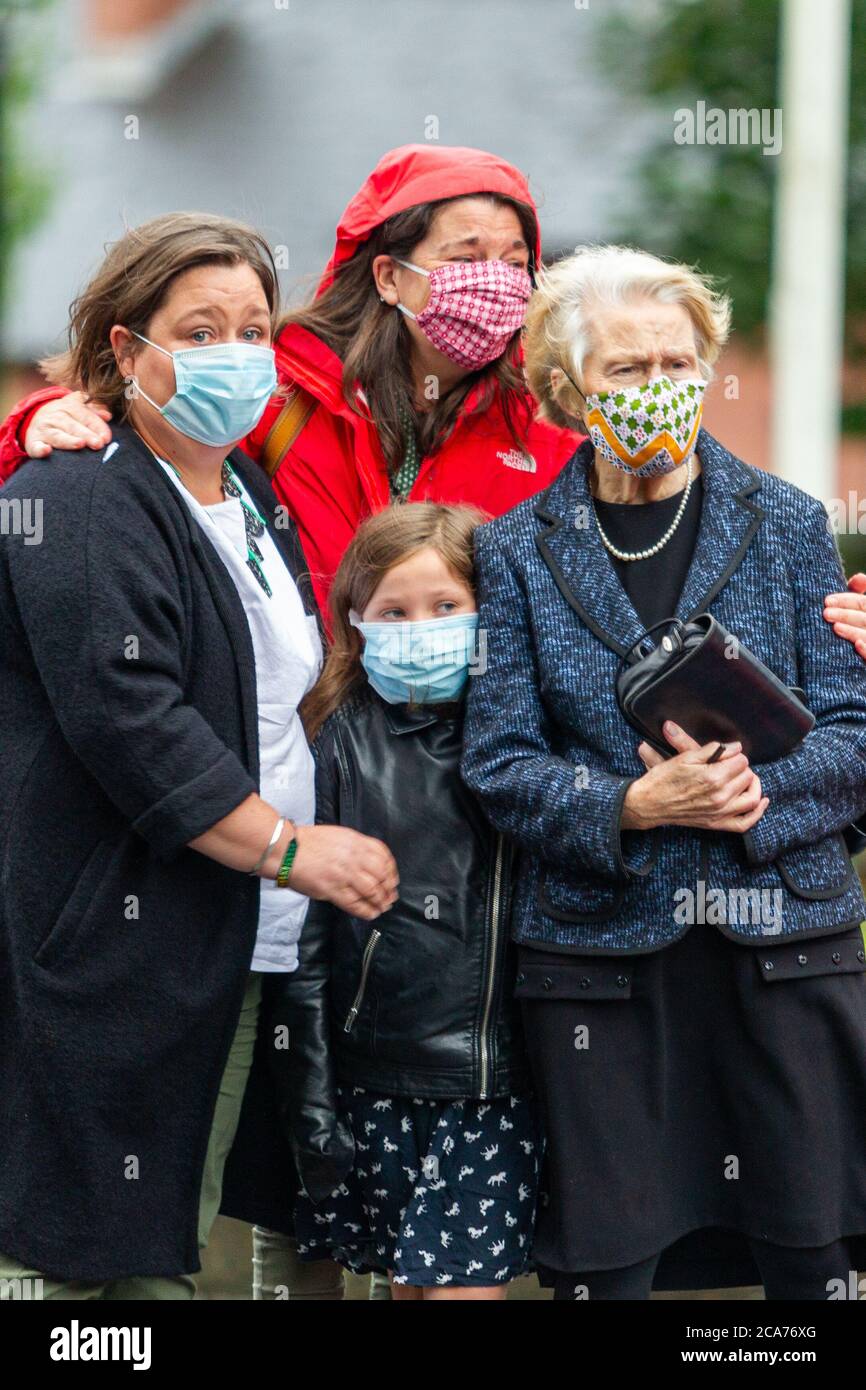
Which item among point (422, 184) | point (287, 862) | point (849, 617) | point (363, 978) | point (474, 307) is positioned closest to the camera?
point (287, 862)

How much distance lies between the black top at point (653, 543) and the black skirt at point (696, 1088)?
570 millimetres

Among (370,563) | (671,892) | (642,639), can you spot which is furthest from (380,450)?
(671,892)

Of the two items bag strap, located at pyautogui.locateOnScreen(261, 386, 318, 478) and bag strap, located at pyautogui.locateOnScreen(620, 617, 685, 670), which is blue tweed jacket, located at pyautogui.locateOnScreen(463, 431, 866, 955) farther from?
bag strap, located at pyautogui.locateOnScreen(261, 386, 318, 478)

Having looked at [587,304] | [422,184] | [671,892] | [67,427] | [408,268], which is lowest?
[671,892]

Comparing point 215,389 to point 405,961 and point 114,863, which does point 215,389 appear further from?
point 405,961

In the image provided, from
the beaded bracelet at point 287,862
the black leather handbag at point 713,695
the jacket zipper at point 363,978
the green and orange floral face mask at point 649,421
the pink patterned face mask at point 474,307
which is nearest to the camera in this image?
the black leather handbag at point 713,695

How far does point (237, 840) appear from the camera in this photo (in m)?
3.00

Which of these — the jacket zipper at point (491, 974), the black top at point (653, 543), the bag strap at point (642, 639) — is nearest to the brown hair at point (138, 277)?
the black top at point (653, 543)

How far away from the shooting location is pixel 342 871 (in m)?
3.04

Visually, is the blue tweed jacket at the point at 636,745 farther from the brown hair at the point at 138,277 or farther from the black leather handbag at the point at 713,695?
the brown hair at the point at 138,277

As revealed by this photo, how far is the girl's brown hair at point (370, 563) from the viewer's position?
131 inches

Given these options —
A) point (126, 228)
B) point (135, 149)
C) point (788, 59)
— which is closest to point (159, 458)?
point (126, 228)

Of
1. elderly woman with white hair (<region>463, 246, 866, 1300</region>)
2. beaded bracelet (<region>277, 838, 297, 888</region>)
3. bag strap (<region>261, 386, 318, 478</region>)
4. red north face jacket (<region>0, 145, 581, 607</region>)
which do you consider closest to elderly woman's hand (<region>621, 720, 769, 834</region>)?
elderly woman with white hair (<region>463, 246, 866, 1300</region>)

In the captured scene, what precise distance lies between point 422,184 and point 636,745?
1355 mm
